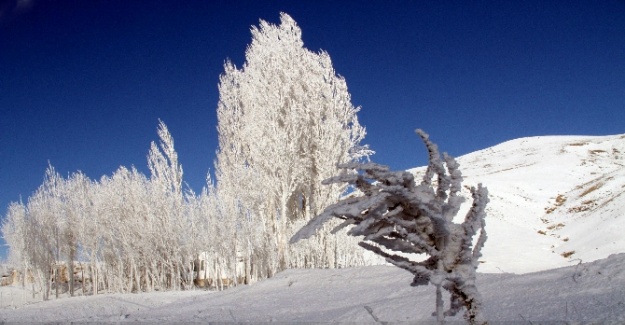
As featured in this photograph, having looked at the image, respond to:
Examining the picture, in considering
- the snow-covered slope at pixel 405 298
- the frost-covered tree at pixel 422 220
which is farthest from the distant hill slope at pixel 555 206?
the frost-covered tree at pixel 422 220

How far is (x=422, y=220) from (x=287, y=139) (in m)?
14.9

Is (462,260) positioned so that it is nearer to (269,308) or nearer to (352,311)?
(352,311)

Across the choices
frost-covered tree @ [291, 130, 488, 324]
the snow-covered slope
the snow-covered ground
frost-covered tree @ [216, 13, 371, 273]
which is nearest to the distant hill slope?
the snow-covered ground

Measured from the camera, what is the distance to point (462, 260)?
240 centimetres

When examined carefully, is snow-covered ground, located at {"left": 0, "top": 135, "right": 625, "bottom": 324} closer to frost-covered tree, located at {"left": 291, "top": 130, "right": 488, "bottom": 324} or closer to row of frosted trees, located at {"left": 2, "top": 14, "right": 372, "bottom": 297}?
frost-covered tree, located at {"left": 291, "top": 130, "right": 488, "bottom": 324}

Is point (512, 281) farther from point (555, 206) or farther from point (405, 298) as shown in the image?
point (555, 206)

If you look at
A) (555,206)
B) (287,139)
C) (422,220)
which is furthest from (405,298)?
(555,206)

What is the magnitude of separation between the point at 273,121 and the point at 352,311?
42.0 feet

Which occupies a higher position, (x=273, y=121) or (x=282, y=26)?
(x=282, y=26)

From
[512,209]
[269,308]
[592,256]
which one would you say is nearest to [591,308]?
[269,308]

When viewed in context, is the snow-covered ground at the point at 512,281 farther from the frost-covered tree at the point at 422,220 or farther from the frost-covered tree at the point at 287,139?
the frost-covered tree at the point at 287,139

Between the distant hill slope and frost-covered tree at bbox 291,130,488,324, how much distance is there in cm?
309

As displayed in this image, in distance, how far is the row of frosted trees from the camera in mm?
17016

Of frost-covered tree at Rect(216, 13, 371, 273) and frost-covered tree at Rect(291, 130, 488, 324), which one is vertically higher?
frost-covered tree at Rect(216, 13, 371, 273)
